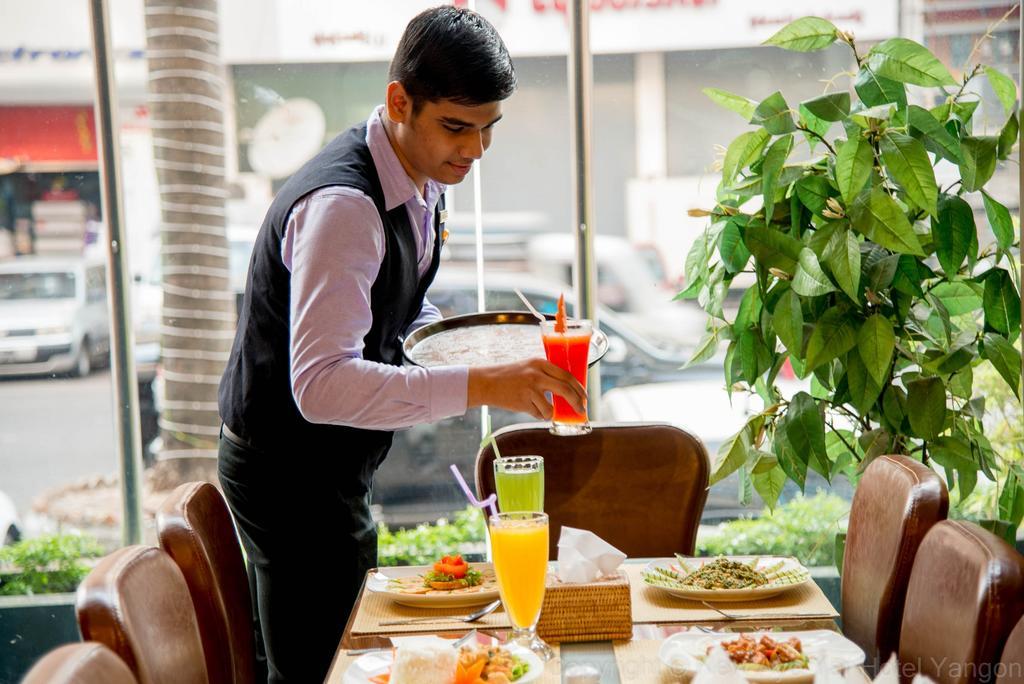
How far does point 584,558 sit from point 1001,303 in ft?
5.10

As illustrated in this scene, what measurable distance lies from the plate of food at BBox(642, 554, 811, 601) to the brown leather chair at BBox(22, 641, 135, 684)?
0.92 m

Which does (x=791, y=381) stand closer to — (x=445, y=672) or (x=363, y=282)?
(x=363, y=282)

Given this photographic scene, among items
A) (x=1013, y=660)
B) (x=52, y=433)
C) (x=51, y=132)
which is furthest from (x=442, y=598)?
(x=51, y=132)

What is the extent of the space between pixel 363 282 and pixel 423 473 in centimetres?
221

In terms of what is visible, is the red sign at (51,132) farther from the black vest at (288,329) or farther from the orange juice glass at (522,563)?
the orange juice glass at (522,563)

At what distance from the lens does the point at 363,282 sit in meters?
1.84

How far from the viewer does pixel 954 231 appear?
2.70 m

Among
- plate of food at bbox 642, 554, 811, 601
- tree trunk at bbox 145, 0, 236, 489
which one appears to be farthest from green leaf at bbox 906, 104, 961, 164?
tree trunk at bbox 145, 0, 236, 489

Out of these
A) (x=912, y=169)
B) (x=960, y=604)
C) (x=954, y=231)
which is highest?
(x=912, y=169)

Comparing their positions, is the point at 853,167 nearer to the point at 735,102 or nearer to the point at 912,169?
the point at 912,169

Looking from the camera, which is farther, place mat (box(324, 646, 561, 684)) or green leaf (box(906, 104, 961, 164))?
green leaf (box(906, 104, 961, 164))

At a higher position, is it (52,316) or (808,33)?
(808,33)

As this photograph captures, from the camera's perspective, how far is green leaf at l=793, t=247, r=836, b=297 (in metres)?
2.63

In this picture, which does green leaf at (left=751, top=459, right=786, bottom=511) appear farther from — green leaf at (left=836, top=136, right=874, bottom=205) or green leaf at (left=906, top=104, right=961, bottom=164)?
green leaf at (left=906, top=104, right=961, bottom=164)
